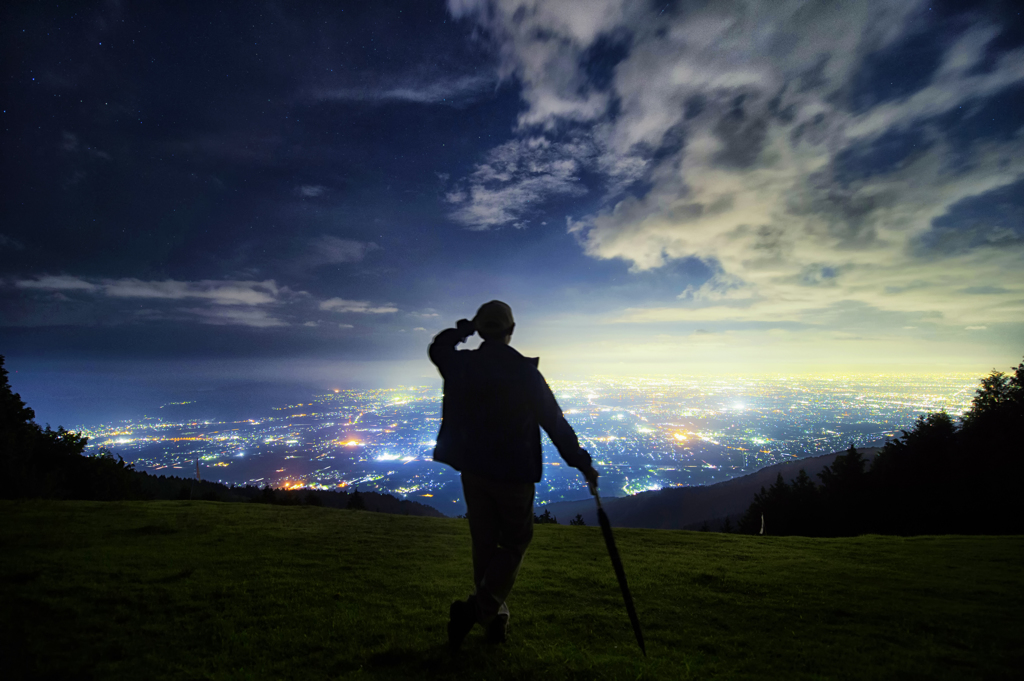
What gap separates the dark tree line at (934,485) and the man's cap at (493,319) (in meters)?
30.3

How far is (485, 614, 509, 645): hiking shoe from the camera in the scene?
12.5ft

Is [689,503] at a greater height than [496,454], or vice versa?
[496,454]

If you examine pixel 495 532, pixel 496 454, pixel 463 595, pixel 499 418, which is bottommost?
pixel 463 595

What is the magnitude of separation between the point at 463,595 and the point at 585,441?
327 ft

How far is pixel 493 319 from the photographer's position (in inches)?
162

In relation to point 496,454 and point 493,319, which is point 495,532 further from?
point 493,319

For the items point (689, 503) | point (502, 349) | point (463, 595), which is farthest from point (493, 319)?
point (689, 503)

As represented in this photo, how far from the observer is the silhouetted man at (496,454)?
352cm

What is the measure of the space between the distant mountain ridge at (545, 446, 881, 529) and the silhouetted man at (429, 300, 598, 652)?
263 ft

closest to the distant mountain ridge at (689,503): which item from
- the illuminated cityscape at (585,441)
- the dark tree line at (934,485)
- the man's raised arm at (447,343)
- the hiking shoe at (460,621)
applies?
the illuminated cityscape at (585,441)

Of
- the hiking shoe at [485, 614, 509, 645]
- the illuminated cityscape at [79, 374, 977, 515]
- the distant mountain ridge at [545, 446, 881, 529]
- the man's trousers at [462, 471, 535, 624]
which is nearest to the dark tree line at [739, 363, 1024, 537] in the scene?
the hiking shoe at [485, 614, 509, 645]

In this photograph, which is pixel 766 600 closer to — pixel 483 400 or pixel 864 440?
pixel 483 400

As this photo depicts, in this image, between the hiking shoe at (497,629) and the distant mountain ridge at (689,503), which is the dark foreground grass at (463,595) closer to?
the hiking shoe at (497,629)

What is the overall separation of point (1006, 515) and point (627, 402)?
6045 inches
